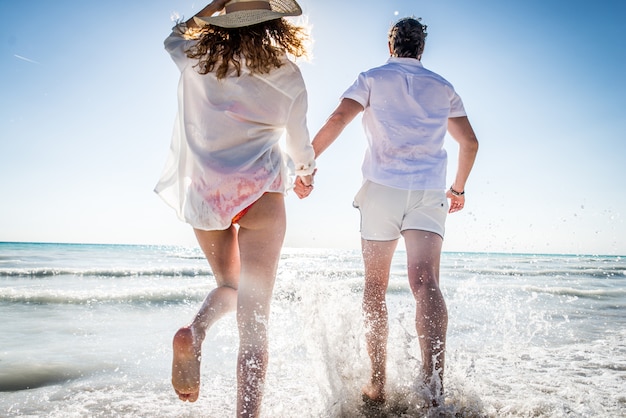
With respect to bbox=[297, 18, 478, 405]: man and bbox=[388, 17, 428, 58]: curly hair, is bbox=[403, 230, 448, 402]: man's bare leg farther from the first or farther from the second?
bbox=[388, 17, 428, 58]: curly hair

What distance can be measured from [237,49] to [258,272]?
0.97m

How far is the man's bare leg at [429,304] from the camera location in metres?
2.31

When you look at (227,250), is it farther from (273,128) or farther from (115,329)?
(115,329)

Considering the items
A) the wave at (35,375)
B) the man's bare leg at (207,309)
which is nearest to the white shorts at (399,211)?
the man's bare leg at (207,309)

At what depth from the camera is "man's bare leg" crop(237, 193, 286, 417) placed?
1927 mm

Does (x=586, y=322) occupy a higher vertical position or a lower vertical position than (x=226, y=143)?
lower

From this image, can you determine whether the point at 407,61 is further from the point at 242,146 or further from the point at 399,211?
the point at 242,146

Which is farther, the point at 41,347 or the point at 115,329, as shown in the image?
the point at 115,329

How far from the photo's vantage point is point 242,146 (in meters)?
1.93

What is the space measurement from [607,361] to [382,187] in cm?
289

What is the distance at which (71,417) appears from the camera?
2.50 meters

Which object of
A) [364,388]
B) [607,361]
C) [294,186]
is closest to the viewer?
[294,186]

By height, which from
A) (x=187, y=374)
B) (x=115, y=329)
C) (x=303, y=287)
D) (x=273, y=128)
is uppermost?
(x=273, y=128)

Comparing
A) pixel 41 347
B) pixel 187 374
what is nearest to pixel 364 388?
pixel 187 374
